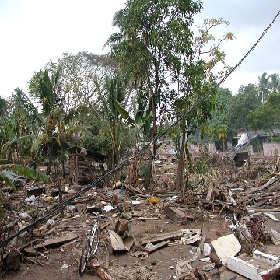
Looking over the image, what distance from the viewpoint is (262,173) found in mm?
14367

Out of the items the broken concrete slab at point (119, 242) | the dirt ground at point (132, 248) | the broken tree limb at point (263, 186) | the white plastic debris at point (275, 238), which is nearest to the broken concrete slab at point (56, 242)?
the dirt ground at point (132, 248)

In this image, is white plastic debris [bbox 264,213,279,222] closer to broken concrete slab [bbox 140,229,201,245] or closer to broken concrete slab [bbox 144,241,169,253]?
broken concrete slab [bbox 140,229,201,245]

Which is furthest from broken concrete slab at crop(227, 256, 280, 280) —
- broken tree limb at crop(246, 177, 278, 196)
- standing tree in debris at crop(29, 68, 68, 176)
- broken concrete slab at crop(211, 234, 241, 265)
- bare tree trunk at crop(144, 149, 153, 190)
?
broken tree limb at crop(246, 177, 278, 196)

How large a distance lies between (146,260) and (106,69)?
17.5 m

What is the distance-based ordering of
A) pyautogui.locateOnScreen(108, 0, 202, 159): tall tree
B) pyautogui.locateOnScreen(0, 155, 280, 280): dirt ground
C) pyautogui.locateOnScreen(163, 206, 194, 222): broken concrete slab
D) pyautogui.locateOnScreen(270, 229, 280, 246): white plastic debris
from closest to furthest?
1. pyautogui.locateOnScreen(0, 155, 280, 280): dirt ground
2. pyautogui.locateOnScreen(270, 229, 280, 246): white plastic debris
3. pyautogui.locateOnScreen(163, 206, 194, 222): broken concrete slab
4. pyautogui.locateOnScreen(108, 0, 202, 159): tall tree

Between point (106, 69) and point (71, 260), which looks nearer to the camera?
point (71, 260)

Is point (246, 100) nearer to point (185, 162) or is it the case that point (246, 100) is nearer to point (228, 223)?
point (185, 162)

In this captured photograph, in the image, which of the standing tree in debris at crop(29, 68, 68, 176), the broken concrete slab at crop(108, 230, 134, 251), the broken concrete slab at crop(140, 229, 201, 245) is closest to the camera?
the broken concrete slab at crop(108, 230, 134, 251)

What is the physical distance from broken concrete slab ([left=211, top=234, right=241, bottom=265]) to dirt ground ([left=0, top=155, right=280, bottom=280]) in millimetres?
295

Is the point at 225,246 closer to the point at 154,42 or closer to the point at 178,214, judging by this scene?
Result: the point at 178,214

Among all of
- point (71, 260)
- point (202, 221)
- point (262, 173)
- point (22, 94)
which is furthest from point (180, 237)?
point (262, 173)

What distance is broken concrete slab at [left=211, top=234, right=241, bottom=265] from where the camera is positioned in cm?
524

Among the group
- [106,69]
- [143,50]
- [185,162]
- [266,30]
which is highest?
[106,69]

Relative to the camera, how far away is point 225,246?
555 cm
